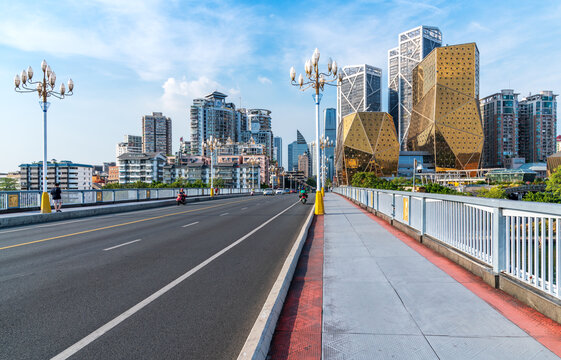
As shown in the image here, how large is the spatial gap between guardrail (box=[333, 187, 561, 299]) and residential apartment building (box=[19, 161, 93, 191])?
676 feet

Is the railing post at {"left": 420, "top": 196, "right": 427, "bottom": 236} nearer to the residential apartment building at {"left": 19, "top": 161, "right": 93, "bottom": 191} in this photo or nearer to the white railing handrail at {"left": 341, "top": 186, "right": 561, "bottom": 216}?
the white railing handrail at {"left": 341, "top": 186, "right": 561, "bottom": 216}

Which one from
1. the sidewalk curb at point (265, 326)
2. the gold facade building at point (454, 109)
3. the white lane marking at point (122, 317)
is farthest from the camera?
the gold facade building at point (454, 109)

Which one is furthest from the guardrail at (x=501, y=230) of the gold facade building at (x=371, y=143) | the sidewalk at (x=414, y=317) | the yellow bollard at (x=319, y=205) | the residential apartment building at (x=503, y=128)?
the residential apartment building at (x=503, y=128)

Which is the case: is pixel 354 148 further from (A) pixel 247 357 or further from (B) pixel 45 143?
(A) pixel 247 357

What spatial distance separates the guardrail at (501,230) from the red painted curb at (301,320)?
113 inches

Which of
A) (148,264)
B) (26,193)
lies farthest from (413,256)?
(26,193)

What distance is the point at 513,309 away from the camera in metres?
4.21

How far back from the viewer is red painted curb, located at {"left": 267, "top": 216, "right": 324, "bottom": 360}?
327 cm

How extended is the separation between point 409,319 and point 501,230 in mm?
2340

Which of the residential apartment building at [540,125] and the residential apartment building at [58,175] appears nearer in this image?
the residential apartment building at [58,175]

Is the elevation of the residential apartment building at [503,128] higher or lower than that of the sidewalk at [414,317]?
higher

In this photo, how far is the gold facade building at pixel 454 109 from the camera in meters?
123

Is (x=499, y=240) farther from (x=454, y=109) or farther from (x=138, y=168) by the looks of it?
(x=138, y=168)

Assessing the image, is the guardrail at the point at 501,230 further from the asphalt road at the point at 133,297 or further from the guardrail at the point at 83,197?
the guardrail at the point at 83,197
